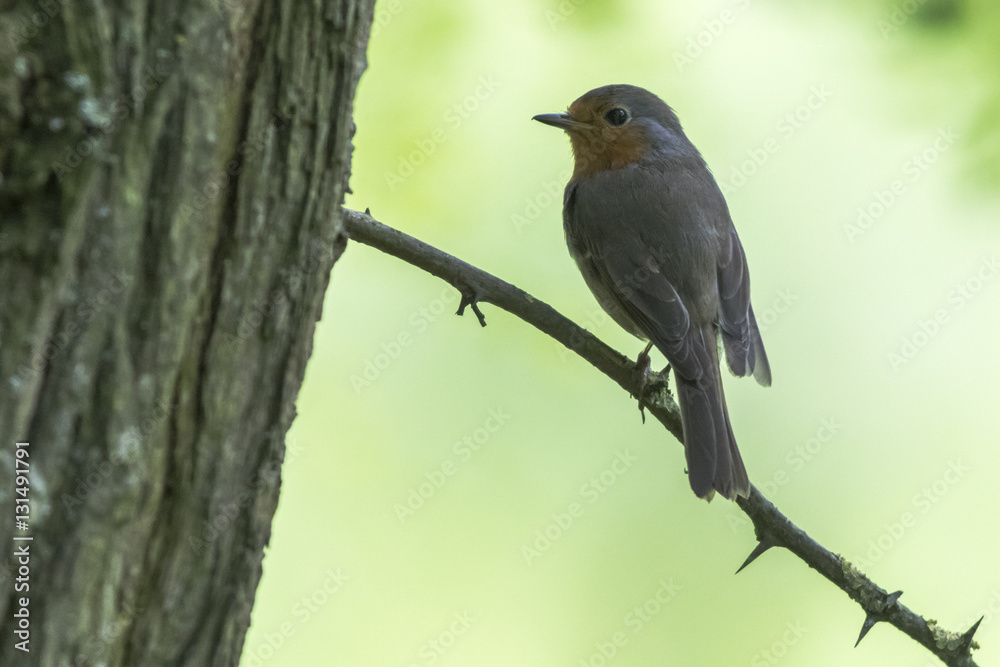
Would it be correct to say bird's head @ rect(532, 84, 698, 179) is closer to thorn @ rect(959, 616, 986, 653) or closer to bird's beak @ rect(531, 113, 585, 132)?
bird's beak @ rect(531, 113, 585, 132)

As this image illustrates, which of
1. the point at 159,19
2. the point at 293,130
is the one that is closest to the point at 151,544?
the point at 293,130

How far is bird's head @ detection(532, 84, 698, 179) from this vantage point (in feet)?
16.8

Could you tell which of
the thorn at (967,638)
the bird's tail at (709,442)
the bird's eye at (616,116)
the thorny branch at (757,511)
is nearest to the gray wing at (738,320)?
the bird's tail at (709,442)

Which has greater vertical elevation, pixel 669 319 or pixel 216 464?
pixel 669 319

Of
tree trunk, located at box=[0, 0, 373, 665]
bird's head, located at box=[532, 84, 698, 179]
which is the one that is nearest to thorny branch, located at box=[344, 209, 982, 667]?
tree trunk, located at box=[0, 0, 373, 665]

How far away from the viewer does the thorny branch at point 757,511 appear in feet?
9.57

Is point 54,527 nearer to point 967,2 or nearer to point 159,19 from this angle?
point 159,19

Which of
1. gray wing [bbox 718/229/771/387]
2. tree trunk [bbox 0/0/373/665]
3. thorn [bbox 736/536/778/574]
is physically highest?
gray wing [bbox 718/229/771/387]

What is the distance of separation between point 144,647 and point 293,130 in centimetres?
96

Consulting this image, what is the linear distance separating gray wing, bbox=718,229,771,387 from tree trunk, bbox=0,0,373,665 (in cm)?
307

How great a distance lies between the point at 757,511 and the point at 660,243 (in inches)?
71.2

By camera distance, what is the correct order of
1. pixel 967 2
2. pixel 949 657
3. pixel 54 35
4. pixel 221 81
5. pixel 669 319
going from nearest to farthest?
1. pixel 54 35
2. pixel 221 81
3. pixel 949 657
4. pixel 967 2
5. pixel 669 319

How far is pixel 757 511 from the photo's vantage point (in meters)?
3.11

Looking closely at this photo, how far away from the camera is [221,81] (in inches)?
62.6
